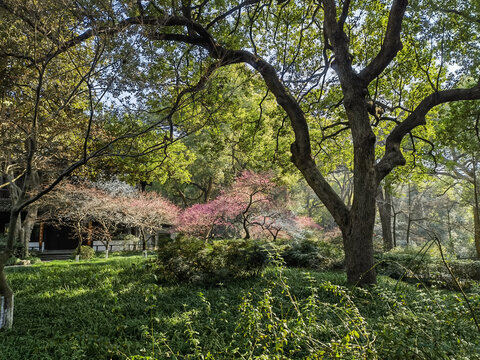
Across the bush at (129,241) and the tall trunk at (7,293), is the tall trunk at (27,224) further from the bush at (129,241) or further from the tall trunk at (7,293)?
the tall trunk at (7,293)

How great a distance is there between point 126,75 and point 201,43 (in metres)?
2.76

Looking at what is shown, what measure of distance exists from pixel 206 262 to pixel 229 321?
8.75ft

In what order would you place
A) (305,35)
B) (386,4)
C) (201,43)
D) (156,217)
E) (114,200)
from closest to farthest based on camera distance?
(201,43) < (386,4) < (305,35) < (114,200) < (156,217)

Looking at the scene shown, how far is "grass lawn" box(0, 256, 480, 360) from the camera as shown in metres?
1.93

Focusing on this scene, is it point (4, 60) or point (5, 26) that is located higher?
point (5, 26)

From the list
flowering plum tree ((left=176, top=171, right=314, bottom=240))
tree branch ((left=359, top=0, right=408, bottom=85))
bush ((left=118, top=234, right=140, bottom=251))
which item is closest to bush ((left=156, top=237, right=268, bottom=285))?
tree branch ((left=359, top=0, right=408, bottom=85))

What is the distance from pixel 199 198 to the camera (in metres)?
22.9

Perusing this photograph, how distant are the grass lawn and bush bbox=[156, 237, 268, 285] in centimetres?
34

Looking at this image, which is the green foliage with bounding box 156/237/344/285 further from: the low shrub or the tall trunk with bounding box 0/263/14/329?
the tall trunk with bounding box 0/263/14/329

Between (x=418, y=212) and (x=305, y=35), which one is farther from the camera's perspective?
(x=418, y=212)

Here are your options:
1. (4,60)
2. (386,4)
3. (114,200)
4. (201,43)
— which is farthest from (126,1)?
(114,200)

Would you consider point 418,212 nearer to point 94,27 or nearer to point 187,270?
point 187,270

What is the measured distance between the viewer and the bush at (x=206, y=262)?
6.49 m

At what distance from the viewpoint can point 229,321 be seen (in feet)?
13.3
